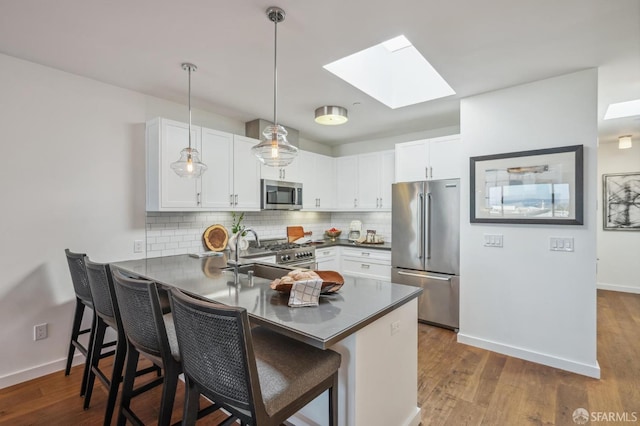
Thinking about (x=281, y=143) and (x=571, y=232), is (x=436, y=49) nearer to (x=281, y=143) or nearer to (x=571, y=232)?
(x=281, y=143)

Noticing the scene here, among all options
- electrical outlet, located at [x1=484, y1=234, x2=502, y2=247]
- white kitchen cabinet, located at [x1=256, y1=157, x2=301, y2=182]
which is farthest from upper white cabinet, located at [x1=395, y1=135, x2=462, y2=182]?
white kitchen cabinet, located at [x1=256, y1=157, x2=301, y2=182]

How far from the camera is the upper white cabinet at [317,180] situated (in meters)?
4.36

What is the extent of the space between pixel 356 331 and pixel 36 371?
280 cm

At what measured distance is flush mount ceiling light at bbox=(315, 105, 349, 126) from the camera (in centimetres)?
332

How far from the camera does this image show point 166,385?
1.45m

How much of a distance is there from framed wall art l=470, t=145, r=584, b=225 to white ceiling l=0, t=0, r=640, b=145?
0.69m

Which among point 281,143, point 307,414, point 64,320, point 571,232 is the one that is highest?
point 281,143

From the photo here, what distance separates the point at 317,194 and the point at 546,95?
114 inches

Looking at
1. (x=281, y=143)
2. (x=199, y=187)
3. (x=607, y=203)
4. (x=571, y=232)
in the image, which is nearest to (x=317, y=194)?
(x=199, y=187)

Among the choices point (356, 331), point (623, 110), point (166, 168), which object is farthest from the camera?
point (623, 110)

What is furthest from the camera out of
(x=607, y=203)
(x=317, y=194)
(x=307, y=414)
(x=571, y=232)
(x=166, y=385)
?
(x=607, y=203)

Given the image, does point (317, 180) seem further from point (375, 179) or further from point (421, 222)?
point (421, 222)

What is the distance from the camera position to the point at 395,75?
3301 mm

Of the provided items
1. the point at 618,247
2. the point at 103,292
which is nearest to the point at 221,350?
the point at 103,292
